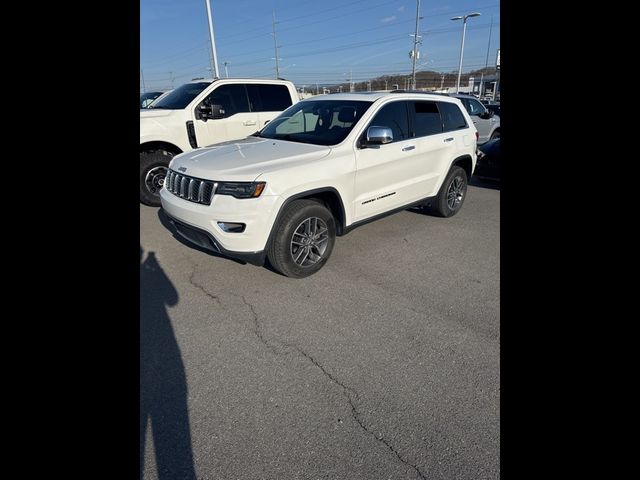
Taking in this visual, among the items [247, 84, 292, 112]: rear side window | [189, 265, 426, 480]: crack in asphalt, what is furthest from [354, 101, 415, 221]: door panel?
[247, 84, 292, 112]: rear side window

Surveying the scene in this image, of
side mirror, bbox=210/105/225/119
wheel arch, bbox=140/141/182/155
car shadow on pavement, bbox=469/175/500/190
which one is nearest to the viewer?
wheel arch, bbox=140/141/182/155

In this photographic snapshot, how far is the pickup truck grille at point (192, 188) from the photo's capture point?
350 centimetres

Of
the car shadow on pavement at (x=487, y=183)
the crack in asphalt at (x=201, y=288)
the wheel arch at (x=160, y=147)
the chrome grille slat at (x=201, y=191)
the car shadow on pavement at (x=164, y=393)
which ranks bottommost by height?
the car shadow on pavement at (x=164, y=393)

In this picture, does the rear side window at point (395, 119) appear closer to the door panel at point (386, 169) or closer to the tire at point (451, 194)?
the door panel at point (386, 169)

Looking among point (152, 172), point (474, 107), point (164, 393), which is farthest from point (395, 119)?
point (474, 107)

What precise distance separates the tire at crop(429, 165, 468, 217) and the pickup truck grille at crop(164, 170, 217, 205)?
3.40m

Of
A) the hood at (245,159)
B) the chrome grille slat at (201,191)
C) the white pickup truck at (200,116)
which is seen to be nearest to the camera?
the hood at (245,159)

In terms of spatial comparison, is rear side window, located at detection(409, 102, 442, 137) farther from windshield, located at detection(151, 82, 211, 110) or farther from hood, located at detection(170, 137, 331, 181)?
windshield, located at detection(151, 82, 211, 110)

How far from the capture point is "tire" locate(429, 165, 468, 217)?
218 inches

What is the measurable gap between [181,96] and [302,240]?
493cm

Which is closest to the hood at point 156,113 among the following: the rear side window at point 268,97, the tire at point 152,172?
the tire at point 152,172

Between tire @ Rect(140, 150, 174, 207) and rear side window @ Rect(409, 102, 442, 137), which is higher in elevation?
rear side window @ Rect(409, 102, 442, 137)
